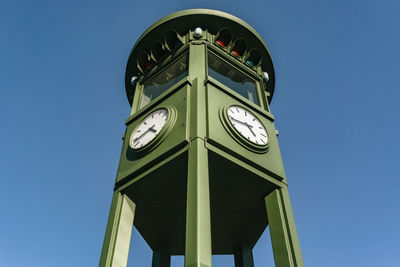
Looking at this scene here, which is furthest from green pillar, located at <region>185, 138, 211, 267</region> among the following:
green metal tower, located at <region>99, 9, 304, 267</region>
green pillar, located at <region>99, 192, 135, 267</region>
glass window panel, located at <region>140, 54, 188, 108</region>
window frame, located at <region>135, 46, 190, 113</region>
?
window frame, located at <region>135, 46, 190, 113</region>

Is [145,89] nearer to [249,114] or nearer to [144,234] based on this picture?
[249,114]

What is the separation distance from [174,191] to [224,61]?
159 inches

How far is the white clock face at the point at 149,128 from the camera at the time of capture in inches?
332

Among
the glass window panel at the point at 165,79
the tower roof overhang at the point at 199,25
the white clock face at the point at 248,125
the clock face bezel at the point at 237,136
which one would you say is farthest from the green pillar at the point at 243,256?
the tower roof overhang at the point at 199,25

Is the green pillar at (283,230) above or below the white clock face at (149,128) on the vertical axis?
below

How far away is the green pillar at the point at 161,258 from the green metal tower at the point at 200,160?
0.08ft

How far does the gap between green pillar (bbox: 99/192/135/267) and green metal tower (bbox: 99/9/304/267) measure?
0.06 feet

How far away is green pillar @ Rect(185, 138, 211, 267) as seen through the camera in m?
5.50

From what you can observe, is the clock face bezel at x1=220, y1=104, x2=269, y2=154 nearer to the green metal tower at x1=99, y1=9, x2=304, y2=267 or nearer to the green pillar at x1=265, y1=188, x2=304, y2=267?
the green metal tower at x1=99, y1=9, x2=304, y2=267

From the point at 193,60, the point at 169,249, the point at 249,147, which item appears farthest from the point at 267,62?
the point at 169,249

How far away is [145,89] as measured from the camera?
1091cm

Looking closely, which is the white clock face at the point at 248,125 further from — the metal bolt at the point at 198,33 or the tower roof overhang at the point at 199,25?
the tower roof overhang at the point at 199,25

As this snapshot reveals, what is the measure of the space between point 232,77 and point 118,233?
4941 millimetres

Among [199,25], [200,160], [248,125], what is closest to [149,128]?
[248,125]
